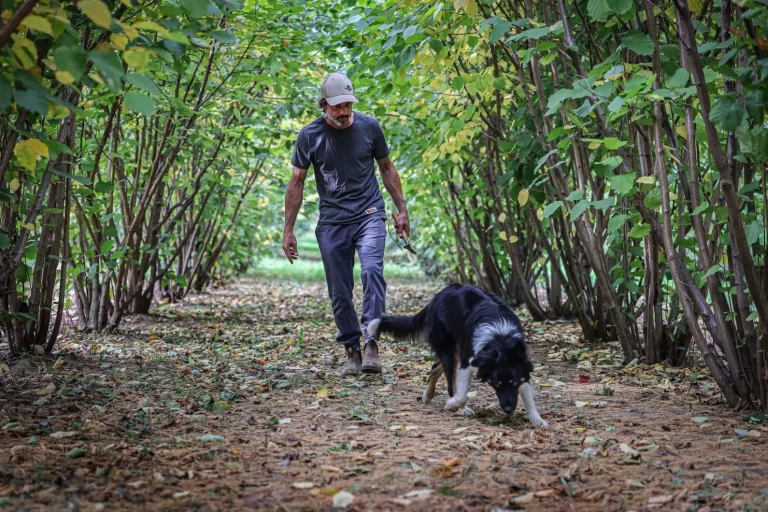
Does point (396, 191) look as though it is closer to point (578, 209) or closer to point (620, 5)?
point (578, 209)

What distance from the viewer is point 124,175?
8.32m

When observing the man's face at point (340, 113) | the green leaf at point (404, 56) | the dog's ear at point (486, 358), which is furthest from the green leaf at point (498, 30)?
the dog's ear at point (486, 358)

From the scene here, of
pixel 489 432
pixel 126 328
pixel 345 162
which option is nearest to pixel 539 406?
pixel 489 432

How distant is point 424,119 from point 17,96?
6.86 metres

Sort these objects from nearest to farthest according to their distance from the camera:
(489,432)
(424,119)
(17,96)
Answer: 1. (17,96)
2. (489,432)
3. (424,119)

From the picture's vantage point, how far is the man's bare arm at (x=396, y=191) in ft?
19.6

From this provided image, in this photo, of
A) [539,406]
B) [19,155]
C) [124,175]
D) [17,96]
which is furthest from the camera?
[124,175]

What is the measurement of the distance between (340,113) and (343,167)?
41 centimetres

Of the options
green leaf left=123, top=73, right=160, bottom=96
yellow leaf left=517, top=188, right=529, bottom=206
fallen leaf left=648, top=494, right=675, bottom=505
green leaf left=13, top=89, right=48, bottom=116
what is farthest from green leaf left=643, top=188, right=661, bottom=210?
green leaf left=13, top=89, right=48, bottom=116

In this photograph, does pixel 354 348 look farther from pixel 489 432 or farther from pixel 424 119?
pixel 424 119

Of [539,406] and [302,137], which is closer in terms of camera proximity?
[539,406]

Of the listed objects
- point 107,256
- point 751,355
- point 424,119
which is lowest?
point 751,355

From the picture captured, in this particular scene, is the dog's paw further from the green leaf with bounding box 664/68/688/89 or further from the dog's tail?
the green leaf with bounding box 664/68/688/89

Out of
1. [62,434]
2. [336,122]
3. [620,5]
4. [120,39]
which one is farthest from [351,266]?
[120,39]
